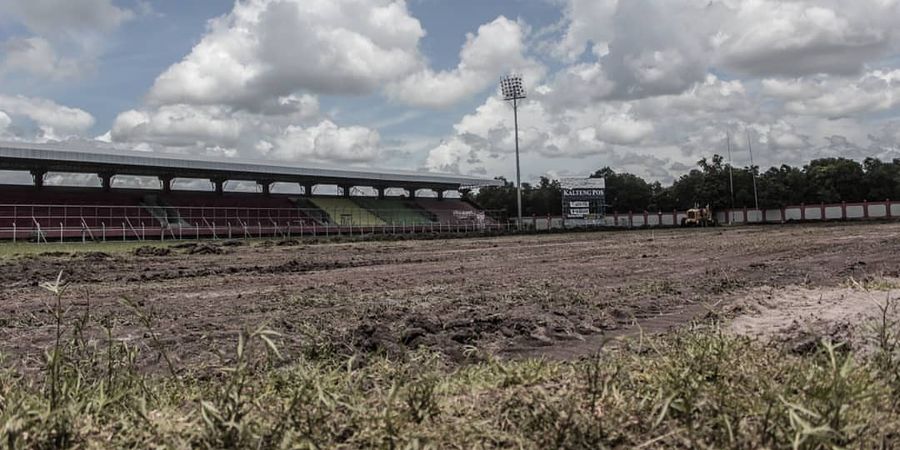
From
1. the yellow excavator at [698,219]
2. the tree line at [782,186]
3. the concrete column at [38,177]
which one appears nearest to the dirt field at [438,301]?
the concrete column at [38,177]

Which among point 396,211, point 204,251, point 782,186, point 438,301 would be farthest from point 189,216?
point 782,186

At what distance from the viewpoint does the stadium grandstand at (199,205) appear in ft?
147

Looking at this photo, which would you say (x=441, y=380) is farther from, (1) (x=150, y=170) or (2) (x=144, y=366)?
(1) (x=150, y=170)

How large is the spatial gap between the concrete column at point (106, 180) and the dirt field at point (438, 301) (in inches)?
1511

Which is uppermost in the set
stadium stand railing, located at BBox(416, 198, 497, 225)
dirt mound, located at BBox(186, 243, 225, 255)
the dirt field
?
stadium stand railing, located at BBox(416, 198, 497, 225)

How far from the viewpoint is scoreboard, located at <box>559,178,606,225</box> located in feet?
223

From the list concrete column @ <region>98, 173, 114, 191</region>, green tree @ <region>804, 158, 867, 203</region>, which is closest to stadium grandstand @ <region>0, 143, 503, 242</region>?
concrete column @ <region>98, 173, 114, 191</region>

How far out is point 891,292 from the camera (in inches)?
284

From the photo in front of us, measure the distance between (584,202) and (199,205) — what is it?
37.3m

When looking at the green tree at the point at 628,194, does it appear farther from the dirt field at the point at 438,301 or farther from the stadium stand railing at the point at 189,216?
the dirt field at the point at 438,301

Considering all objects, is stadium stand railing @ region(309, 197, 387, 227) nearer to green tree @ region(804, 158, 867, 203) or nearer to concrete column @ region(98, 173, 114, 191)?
concrete column @ region(98, 173, 114, 191)

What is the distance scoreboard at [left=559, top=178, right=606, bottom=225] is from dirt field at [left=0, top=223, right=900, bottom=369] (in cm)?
4882

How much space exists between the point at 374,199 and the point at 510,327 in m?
65.5

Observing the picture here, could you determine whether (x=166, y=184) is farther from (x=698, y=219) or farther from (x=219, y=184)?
(x=698, y=219)
